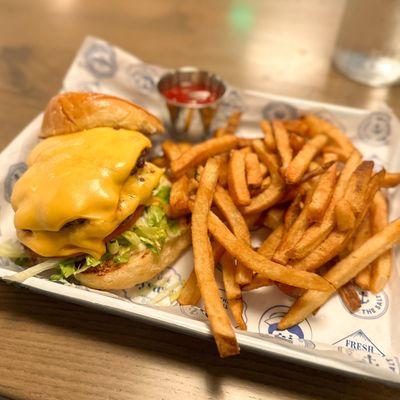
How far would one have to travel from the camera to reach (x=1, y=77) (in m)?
3.18

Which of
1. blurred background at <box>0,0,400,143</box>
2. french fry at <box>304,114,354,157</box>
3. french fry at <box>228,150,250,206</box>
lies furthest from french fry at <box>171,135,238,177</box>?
blurred background at <box>0,0,400,143</box>

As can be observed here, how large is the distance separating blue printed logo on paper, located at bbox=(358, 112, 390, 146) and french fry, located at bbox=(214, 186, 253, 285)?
122cm

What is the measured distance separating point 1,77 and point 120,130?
181cm

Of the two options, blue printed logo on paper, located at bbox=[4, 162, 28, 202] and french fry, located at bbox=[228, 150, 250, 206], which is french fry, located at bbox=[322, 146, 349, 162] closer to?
french fry, located at bbox=[228, 150, 250, 206]

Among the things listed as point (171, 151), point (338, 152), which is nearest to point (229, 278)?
point (171, 151)

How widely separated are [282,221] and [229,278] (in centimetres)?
46

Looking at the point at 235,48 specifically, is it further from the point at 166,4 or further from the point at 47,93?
the point at 47,93

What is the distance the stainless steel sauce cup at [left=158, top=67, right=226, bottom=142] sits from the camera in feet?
8.61

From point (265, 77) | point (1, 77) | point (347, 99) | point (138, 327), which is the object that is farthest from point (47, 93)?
point (347, 99)

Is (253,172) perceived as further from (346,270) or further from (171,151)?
(346,270)

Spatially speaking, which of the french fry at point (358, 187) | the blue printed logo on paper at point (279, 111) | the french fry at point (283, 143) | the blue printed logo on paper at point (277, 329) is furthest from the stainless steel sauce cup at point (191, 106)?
the blue printed logo on paper at point (277, 329)

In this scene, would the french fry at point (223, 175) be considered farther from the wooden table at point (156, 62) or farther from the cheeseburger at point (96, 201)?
the wooden table at point (156, 62)

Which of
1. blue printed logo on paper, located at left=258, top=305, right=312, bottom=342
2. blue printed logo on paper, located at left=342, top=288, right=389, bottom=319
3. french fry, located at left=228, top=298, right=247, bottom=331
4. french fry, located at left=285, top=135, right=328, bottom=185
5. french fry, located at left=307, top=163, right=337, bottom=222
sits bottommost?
blue printed logo on paper, located at left=258, top=305, right=312, bottom=342

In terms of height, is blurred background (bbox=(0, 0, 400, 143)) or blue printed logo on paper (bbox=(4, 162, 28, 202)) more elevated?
blurred background (bbox=(0, 0, 400, 143))
